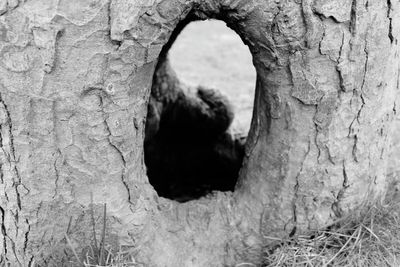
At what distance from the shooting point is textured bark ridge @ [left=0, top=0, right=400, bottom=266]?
1646 mm

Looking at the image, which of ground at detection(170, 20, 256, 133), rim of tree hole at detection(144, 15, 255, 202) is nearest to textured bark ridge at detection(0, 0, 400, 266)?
rim of tree hole at detection(144, 15, 255, 202)

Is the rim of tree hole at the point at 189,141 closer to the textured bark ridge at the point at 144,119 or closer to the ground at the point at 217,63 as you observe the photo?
the ground at the point at 217,63

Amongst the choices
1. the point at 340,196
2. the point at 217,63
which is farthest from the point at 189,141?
the point at 217,63

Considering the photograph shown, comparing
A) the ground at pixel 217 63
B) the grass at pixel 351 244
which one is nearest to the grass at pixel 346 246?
the grass at pixel 351 244

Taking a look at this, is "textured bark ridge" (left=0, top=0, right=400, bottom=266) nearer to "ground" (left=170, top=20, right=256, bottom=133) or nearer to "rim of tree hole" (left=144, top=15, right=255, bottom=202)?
"rim of tree hole" (left=144, top=15, right=255, bottom=202)

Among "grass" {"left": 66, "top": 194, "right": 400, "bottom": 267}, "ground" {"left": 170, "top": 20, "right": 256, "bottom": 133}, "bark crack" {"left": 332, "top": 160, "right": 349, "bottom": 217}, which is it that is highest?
"ground" {"left": 170, "top": 20, "right": 256, "bottom": 133}

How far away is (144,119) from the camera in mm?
1986

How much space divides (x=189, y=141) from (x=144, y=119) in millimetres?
1480

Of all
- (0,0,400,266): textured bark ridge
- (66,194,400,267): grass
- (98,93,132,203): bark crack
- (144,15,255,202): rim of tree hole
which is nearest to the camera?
(0,0,400,266): textured bark ridge

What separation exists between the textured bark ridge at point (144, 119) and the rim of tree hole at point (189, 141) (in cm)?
95

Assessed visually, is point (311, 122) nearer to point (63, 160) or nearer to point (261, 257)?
point (261, 257)

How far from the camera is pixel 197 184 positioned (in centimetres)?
335

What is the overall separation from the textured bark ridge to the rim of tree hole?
95cm

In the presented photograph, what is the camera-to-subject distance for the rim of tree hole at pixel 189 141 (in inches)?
126
